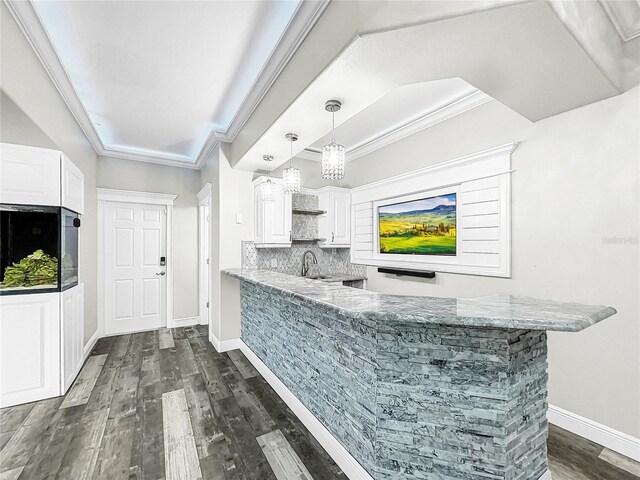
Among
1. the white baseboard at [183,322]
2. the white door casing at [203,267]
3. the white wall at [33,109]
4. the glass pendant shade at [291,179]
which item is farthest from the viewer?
the white door casing at [203,267]

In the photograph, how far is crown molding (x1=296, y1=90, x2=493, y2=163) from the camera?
281cm

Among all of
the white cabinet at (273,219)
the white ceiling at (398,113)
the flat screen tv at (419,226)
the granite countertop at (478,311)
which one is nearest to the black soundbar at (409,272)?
the flat screen tv at (419,226)

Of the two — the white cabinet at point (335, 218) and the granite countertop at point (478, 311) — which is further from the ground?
the white cabinet at point (335, 218)

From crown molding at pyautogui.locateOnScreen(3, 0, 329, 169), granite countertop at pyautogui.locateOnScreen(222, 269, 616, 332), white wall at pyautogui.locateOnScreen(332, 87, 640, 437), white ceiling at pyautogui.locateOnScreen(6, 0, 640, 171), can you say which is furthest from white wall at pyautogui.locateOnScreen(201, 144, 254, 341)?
white wall at pyautogui.locateOnScreen(332, 87, 640, 437)

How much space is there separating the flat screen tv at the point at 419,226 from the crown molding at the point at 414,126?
850 millimetres

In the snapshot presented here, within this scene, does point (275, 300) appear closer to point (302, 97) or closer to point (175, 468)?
point (175, 468)

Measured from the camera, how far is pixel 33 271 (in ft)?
8.47

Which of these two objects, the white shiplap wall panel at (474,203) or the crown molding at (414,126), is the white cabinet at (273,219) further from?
the white shiplap wall panel at (474,203)

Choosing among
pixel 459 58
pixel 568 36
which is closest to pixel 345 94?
pixel 459 58

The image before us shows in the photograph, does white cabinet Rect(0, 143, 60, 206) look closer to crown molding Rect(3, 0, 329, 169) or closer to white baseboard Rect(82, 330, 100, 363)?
crown molding Rect(3, 0, 329, 169)

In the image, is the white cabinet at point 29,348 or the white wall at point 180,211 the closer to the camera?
the white cabinet at point 29,348

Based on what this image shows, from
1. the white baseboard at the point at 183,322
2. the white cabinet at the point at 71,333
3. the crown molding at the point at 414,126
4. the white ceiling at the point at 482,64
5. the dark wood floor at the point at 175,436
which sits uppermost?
the crown molding at the point at 414,126

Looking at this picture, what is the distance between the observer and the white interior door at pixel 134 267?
435cm

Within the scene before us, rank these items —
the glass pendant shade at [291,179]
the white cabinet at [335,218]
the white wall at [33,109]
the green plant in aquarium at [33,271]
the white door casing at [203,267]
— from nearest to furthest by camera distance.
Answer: the white wall at [33,109]
the green plant in aquarium at [33,271]
the glass pendant shade at [291,179]
the white cabinet at [335,218]
the white door casing at [203,267]
